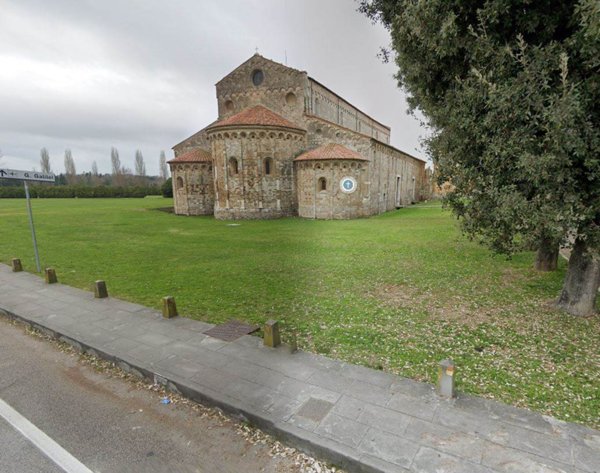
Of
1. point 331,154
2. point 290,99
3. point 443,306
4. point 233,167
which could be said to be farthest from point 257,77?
point 443,306

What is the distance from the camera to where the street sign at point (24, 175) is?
856 centimetres

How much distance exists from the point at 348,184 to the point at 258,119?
25.9ft

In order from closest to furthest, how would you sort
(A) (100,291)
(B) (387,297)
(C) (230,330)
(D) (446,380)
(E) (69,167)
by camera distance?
1. (D) (446,380)
2. (C) (230,330)
3. (A) (100,291)
4. (B) (387,297)
5. (E) (69,167)

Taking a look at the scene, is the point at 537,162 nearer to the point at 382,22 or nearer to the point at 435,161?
the point at 435,161

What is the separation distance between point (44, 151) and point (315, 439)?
102197mm

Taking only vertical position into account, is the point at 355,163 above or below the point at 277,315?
above

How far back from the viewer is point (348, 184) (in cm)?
2341

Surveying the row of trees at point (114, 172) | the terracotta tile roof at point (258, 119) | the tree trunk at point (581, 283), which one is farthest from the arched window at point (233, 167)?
the row of trees at point (114, 172)

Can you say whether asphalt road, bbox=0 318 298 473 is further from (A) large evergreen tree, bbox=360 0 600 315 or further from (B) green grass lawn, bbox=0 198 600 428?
(A) large evergreen tree, bbox=360 0 600 315

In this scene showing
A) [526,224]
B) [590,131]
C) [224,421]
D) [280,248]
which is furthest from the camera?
[280,248]

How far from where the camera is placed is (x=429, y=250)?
1273cm

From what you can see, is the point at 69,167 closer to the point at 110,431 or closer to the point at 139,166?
the point at 139,166

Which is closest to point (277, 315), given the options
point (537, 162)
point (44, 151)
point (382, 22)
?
point (537, 162)

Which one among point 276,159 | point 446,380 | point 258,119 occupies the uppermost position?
point 258,119
